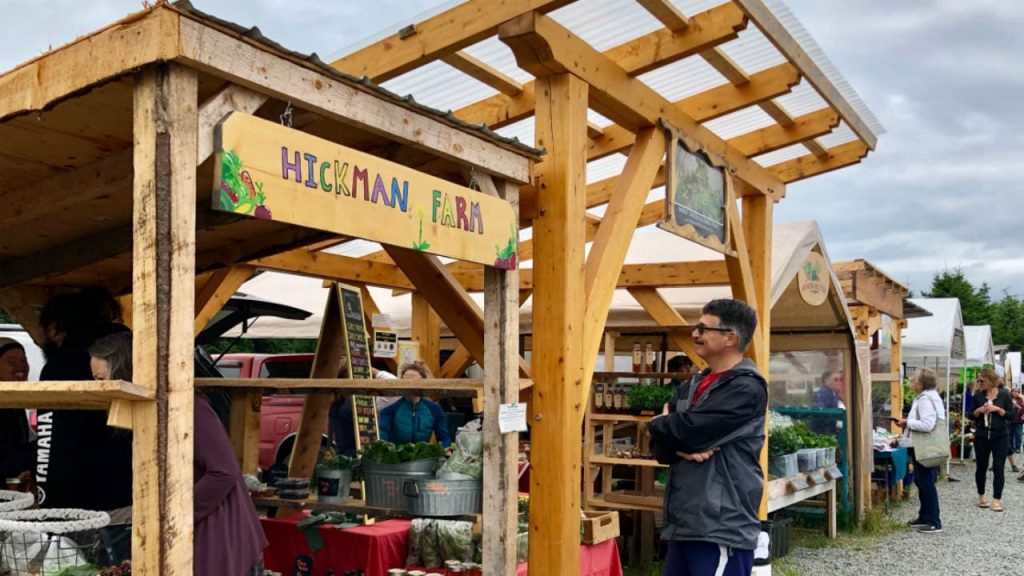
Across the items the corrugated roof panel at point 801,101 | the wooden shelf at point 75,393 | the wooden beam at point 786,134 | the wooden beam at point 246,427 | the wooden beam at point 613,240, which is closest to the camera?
the wooden shelf at point 75,393

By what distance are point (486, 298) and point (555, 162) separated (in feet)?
2.96

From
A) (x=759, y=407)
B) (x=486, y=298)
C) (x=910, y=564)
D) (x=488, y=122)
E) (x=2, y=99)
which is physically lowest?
(x=910, y=564)

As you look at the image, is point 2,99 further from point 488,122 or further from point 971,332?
point 971,332

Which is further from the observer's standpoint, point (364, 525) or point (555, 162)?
point (364, 525)

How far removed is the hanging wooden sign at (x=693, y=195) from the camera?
18.1 feet

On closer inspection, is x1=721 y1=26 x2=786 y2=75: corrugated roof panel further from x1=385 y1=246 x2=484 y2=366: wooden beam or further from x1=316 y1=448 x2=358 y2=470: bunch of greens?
x1=316 y1=448 x2=358 y2=470: bunch of greens

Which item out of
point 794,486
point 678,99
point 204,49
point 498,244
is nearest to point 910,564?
point 794,486

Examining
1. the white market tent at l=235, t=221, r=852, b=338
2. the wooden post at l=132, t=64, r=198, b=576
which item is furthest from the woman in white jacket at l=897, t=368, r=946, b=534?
the wooden post at l=132, t=64, r=198, b=576

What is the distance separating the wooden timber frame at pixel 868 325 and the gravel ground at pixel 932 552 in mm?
883

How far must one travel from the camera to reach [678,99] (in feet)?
19.6

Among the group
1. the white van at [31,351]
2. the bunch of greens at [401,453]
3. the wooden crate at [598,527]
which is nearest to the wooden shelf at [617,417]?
the wooden crate at [598,527]

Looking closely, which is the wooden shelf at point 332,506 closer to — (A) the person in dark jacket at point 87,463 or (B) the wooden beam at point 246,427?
(B) the wooden beam at point 246,427

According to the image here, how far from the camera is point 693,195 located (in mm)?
5844

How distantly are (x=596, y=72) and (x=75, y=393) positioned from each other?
3236mm
